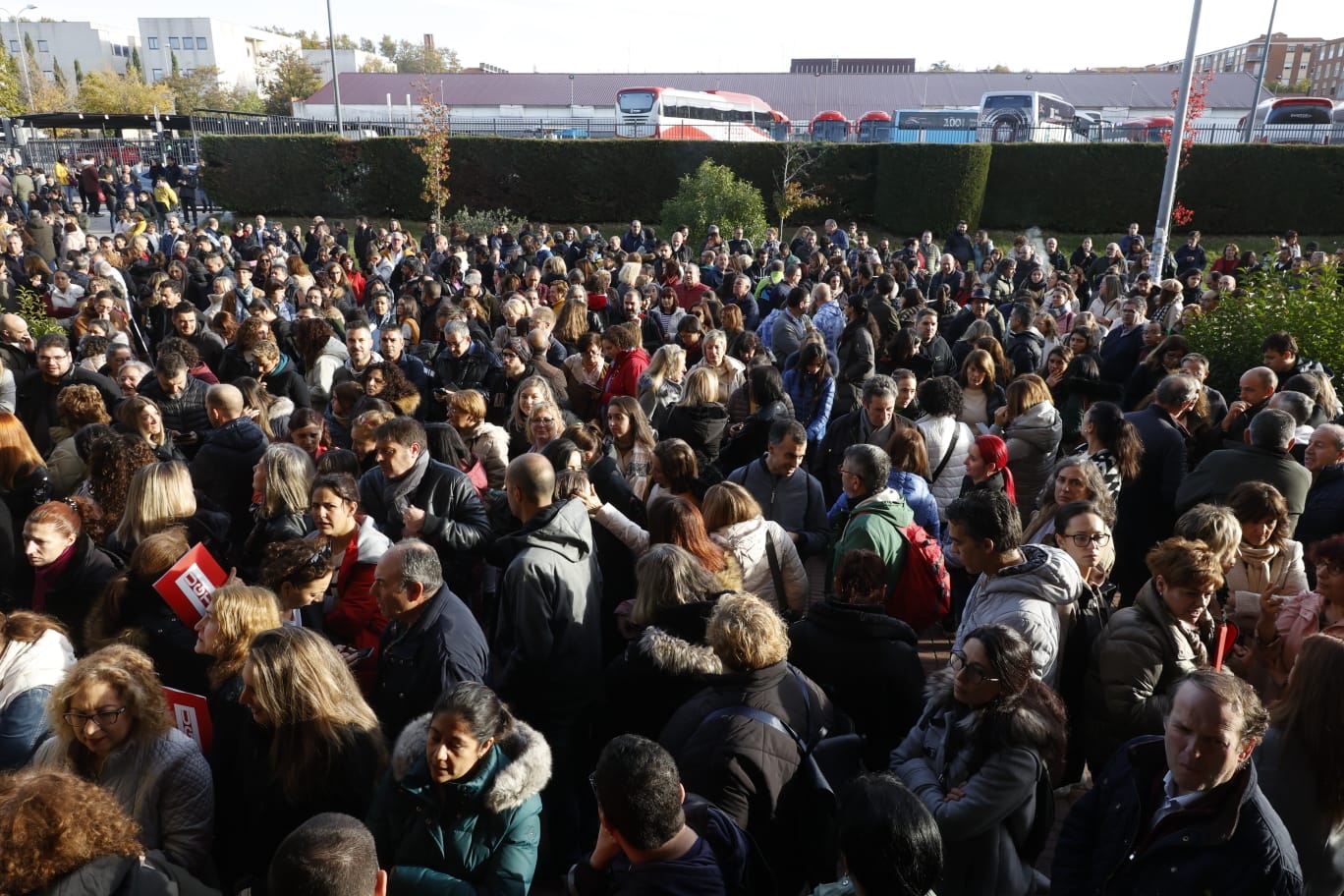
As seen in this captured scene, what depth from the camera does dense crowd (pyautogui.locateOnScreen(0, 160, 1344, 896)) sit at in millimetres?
2576

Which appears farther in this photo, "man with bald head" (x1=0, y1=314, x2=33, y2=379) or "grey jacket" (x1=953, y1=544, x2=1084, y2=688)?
"man with bald head" (x1=0, y1=314, x2=33, y2=379)

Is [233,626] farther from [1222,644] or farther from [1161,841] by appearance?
[1222,644]

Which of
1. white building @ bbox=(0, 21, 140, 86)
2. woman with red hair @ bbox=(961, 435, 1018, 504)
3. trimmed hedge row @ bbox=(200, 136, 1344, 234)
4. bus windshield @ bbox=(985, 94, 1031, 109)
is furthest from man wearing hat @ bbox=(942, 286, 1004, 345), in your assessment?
white building @ bbox=(0, 21, 140, 86)

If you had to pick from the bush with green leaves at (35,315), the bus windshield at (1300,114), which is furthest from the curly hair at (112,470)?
the bus windshield at (1300,114)

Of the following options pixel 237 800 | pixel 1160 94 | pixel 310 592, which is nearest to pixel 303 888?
pixel 237 800

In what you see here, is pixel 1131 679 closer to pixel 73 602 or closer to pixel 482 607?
pixel 482 607

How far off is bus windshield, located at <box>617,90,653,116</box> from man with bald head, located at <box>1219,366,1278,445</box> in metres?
35.0

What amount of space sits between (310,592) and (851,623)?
2.24 metres

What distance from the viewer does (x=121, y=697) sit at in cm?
290

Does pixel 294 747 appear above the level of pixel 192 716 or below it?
above

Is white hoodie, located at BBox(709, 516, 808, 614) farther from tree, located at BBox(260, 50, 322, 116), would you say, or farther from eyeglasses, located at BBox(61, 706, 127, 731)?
tree, located at BBox(260, 50, 322, 116)

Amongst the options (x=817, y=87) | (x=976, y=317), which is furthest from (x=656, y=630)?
(x=817, y=87)

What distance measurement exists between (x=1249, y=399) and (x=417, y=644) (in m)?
5.54

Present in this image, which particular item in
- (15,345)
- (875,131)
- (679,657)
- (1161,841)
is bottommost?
(1161,841)
